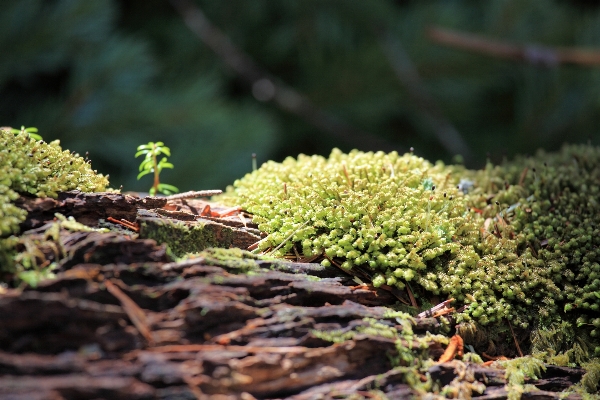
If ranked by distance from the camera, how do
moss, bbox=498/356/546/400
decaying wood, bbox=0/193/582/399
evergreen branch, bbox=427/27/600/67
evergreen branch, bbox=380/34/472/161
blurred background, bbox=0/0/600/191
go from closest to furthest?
decaying wood, bbox=0/193/582/399
moss, bbox=498/356/546/400
blurred background, bbox=0/0/600/191
evergreen branch, bbox=427/27/600/67
evergreen branch, bbox=380/34/472/161

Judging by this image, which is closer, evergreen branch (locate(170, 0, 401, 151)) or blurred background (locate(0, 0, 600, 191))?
blurred background (locate(0, 0, 600, 191))

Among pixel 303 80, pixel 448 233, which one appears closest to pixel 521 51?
pixel 303 80

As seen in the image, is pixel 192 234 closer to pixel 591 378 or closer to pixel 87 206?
pixel 87 206

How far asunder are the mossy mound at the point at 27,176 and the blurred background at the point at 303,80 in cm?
237

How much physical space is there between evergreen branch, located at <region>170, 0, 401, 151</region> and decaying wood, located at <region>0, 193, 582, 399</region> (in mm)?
3583

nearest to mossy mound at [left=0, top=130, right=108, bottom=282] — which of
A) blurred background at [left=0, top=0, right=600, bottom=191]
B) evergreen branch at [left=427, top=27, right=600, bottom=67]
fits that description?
blurred background at [left=0, top=0, right=600, bottom=191]

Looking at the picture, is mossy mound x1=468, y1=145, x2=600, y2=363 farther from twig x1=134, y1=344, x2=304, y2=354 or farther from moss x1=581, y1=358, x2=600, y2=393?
twig x1=134, y1=344, x2=304, y2=354

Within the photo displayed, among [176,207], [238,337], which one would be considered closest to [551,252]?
[238,337]

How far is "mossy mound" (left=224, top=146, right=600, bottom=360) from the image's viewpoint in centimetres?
161

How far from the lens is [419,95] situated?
16.4 ft

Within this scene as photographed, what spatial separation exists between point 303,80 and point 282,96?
38 centimetres

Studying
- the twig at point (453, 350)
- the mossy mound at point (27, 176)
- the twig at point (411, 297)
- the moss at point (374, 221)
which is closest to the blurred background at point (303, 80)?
the mossy mound at point (27, 176)

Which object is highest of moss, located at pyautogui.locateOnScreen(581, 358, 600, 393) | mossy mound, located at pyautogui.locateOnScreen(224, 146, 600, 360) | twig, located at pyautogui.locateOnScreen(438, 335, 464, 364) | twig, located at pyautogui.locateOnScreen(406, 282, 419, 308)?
mossy mound, located at pyautogui.locateOnScreen(224, 146, 600, 360)

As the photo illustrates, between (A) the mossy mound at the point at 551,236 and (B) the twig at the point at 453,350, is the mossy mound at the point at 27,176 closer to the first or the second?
(B) the twig at the point at 453,350
